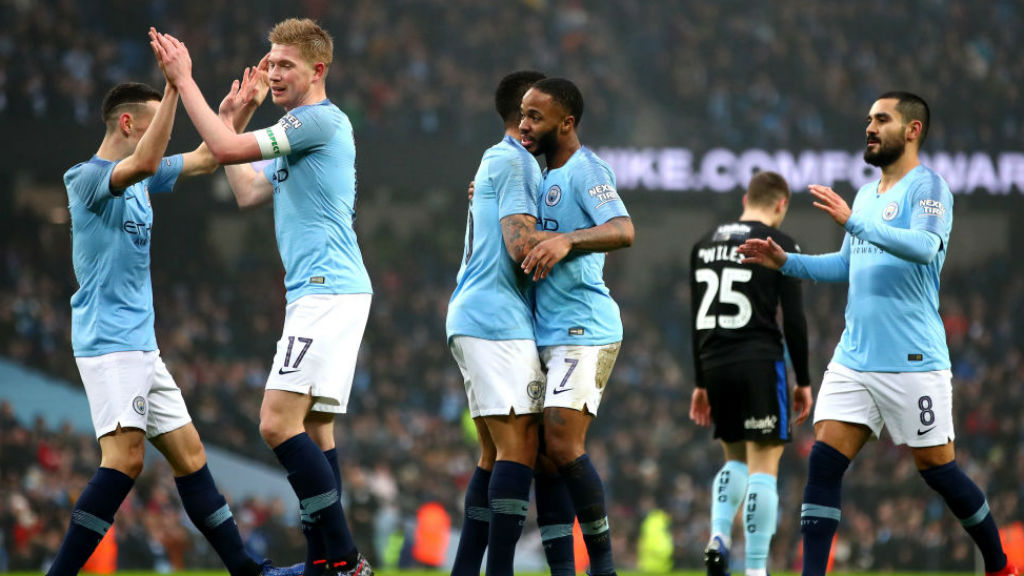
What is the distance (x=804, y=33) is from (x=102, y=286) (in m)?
21.2

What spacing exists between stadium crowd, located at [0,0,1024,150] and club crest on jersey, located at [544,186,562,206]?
634 inches

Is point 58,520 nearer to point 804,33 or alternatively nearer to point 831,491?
point 831,491

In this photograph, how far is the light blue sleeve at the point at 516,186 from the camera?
514 cm

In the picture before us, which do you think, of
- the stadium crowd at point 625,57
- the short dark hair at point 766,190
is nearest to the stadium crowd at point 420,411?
the stadium crowd at point 625,57

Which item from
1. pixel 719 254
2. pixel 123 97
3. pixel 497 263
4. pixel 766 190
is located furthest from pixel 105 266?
pixel 766 190

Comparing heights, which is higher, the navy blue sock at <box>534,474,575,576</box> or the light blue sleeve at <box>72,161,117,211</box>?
the light blue sleeve at <box>72,161,117,211</box>

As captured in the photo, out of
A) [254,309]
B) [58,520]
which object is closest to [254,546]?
[58,520]

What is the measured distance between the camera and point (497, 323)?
5.20 metres

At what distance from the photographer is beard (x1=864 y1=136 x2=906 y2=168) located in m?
6.06

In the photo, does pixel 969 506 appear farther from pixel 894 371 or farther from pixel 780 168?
pixel 780 168

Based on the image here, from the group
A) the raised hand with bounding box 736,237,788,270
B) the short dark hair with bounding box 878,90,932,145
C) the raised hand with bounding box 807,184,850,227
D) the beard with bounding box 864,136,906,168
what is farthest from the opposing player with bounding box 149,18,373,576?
the short dark hair with bounding box 878,90,932,145

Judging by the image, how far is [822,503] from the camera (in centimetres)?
586

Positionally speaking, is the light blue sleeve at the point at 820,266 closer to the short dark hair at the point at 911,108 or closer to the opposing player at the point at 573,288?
the short dark hair at the point at 911,108

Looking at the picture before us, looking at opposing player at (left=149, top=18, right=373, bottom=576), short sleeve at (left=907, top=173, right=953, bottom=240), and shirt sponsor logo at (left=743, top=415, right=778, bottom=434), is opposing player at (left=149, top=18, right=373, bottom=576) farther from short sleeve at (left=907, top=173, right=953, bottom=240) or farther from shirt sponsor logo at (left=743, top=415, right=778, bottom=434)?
short sleeve at (left=907, top=173, right=953, bottom=240)
